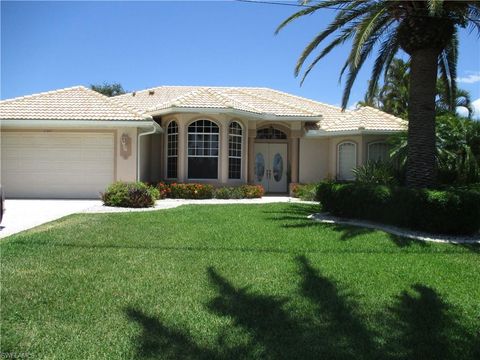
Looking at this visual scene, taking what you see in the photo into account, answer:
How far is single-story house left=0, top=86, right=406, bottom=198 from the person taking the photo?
1809cm

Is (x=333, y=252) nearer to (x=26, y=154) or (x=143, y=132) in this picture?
(x=143, y=132)

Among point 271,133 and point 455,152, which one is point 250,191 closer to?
point 271,133

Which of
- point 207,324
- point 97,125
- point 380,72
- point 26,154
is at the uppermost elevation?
point 380,72

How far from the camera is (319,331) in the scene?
4.82m

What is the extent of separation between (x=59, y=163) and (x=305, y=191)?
9864mm

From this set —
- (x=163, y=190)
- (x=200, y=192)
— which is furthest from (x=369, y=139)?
(x=163, y=190)

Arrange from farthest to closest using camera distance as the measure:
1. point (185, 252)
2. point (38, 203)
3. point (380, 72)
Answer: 1. point (38, 203)
2. point (380, 72)
3. point (185, 252)

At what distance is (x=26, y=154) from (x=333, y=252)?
46.5 feet

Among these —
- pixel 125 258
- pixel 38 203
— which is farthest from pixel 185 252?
pixel 38 203

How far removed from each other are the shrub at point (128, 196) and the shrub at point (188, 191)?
9.29 feet

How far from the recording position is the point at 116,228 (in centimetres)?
1052

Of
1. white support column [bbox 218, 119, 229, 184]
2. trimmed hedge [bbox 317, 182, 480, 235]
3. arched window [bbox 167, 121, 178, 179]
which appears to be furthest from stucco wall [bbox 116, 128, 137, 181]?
trimmed hedge [bbox 317, 182, 480, 235]

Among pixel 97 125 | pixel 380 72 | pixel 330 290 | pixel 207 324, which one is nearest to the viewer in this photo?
pixel 207 324

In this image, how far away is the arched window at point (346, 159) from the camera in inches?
816
